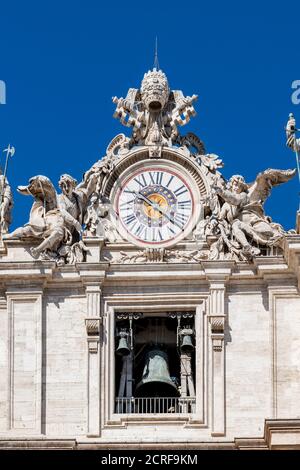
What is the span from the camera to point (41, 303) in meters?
56.6

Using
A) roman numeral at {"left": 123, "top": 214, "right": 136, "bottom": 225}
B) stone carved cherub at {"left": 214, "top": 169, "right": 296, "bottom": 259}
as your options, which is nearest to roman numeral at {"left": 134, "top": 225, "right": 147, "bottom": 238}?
roman numeral at {"left": 123, "top": 214, "right": 136, "bottom": 225}

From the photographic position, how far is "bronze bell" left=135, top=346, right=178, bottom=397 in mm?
56406

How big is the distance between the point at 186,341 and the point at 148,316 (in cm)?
92

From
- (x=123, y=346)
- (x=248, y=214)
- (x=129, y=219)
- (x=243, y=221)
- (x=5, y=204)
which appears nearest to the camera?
(x=123, y=346)

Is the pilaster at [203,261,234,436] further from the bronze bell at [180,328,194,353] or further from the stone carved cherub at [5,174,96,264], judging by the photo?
the stone carved cherub at [5,174,96,264]

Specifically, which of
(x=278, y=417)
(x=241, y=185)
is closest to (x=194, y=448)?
(x=278, y=417)

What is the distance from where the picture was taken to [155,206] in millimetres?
57688

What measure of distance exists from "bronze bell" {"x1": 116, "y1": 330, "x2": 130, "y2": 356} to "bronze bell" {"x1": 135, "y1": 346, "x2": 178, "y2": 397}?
1.70 feet

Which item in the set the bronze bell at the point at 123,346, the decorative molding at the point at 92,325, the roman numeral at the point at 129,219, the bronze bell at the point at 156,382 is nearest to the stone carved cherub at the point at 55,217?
the roman numeral at the point at 129,219

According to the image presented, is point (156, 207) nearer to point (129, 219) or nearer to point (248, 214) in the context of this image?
point (129, 219)

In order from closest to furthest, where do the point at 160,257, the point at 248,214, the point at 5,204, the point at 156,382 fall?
the point at 156,382 < the point at 160,257 < the point at 248,214 < the point at 5,204

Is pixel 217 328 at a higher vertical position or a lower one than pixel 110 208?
lower

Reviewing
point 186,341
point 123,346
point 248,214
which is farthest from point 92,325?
point 248,214

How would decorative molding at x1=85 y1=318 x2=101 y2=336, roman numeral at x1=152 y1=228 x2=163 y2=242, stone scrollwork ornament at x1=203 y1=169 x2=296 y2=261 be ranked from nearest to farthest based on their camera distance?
1. decorative molding at x1=85 y1=318 x2=101 y2=336
2. stone scrollwork ornament at x1=203 y1=169 x2=296 y2=261
3. roman numeral at x1=152 y1=228 x2=163 y2=242
